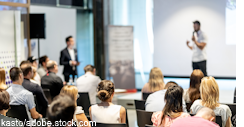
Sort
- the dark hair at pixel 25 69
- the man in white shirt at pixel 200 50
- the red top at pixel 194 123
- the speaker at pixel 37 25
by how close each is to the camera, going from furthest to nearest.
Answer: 1. the man in white shirt at pixel 200 50
2. the speaker at pixel 37 25
3. the dark hair at pixel 25 69
4. the red top at pixel 194 123

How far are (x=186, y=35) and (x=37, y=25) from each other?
158 inches

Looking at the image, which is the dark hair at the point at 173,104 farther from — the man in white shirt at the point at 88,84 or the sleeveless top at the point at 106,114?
the man in white shirt at the point at 88,84

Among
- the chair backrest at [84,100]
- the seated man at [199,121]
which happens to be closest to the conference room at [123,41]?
the chair backrest at [84,100]

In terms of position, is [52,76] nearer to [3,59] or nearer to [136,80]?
[3,59]

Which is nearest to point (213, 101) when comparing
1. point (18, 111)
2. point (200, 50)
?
point (18, 111)

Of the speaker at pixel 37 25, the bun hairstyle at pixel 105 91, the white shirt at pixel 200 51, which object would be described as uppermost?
the speaker at pixel 37 25

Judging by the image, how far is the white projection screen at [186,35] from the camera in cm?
722

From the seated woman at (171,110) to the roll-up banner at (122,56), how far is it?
16.5 ft

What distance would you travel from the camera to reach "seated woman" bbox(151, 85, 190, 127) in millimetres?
2529

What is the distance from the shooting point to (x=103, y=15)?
27.3 ft

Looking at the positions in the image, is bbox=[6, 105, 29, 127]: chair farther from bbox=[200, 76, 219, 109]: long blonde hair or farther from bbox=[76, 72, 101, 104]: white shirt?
bbox=[200, 76, 219, 109]: long blonde hair

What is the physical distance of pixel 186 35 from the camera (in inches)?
303

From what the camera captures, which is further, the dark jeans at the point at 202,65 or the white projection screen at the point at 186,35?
the white projection screen at the point at 186,35

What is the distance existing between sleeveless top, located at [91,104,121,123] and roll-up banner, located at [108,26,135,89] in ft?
15.8
